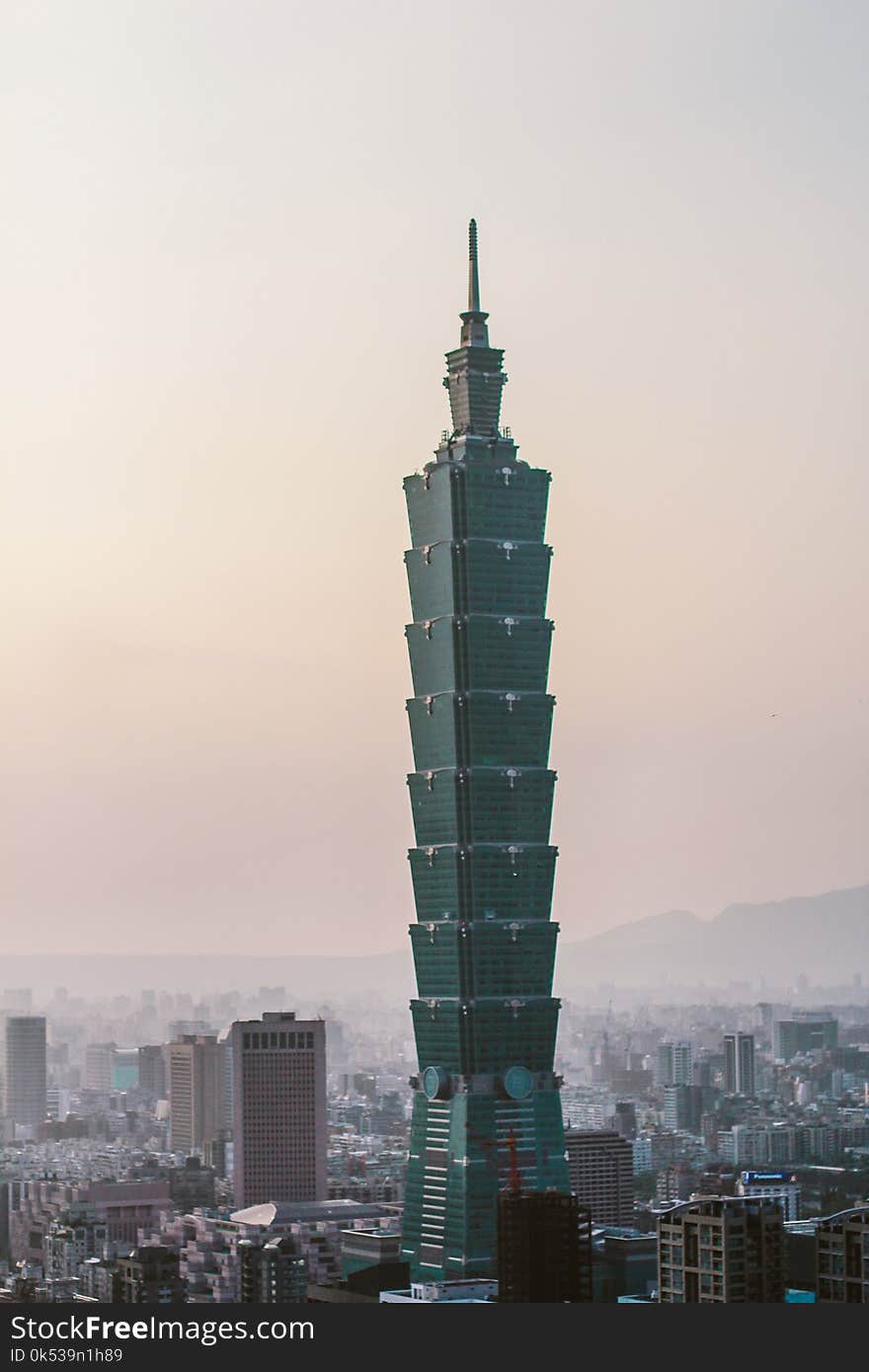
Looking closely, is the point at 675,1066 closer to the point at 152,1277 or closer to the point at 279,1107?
the point at 279,1107

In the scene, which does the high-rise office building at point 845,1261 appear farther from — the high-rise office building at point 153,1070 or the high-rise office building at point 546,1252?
the high-rise office building at point 153,1070

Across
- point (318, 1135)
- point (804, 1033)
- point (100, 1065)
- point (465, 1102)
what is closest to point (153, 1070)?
point (100, 1065)

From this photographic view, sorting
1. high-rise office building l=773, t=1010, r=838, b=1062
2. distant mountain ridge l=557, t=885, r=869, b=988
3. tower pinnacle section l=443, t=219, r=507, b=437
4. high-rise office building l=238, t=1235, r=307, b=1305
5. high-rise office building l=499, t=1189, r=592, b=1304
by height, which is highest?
tower pinnacle section l=443, t=219, r=507, b=437

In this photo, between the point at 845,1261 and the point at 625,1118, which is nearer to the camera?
the point at 845,1261

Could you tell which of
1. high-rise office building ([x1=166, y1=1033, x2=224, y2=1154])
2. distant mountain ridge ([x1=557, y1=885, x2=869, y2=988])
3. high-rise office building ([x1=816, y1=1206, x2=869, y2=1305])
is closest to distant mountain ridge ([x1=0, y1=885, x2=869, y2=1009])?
distant mountain ridge ([x1=557, y1=885, x2=869, y2=988])

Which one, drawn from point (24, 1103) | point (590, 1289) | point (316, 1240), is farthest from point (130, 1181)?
point (590, 1289)

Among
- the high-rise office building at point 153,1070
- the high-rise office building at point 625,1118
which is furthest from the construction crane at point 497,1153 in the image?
the high-rise office building at point 153,1070

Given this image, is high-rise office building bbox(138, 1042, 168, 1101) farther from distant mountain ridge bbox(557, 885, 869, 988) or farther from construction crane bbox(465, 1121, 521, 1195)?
Answer: construction crane bbox(465, 1121, 521, 1195)
